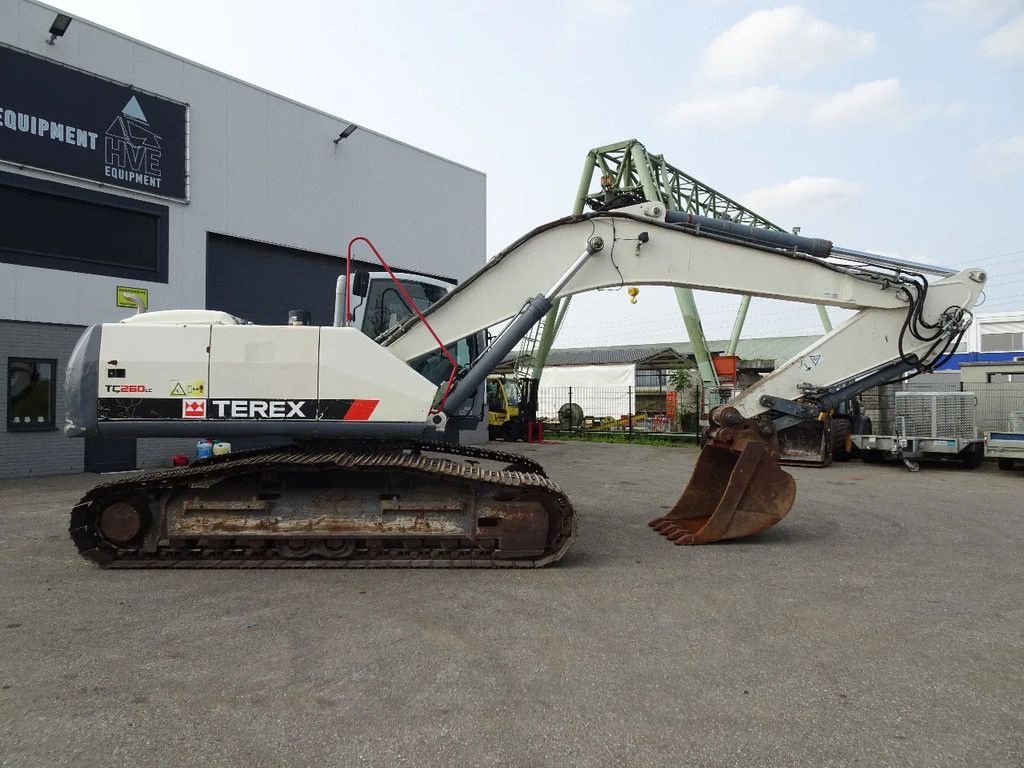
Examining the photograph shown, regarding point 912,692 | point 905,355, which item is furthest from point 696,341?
point 912,692

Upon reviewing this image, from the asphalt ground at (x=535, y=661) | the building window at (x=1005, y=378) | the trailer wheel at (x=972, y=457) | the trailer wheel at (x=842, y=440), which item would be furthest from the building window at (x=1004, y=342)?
the asphalt ground at (x=535, y=661)

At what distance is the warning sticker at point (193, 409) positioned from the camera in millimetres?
5824

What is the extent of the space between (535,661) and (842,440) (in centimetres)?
1468

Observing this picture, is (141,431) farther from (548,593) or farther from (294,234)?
(294,234)

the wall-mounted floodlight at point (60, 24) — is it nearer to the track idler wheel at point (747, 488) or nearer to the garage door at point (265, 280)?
the garage door at point (265, 280)

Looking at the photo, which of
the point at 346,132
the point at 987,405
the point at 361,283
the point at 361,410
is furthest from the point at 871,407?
the point at 361,410

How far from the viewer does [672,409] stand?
29.6 meters

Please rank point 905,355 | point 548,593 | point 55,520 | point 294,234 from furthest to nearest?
point 294,234, point 55,520, point 905,355, point 548,593

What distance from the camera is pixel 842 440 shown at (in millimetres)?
16438

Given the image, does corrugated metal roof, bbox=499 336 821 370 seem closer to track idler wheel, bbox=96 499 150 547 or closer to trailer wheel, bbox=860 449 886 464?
trailer wheel, bbox=860 449 886 464

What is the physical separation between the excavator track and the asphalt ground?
207 millimetres

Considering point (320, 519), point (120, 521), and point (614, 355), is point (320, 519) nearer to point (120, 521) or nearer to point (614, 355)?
point (120, 521)

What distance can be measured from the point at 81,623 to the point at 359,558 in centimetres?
203

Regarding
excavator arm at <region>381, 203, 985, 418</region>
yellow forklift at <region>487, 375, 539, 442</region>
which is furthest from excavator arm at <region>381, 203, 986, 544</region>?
yellow forklift at <region>487, 375, 539, 442</region>
